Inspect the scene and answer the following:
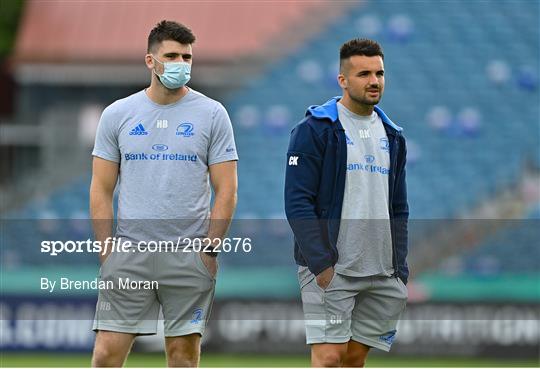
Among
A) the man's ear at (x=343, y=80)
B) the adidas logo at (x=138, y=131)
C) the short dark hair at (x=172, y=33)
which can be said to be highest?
the short dark hair at (x=172, y=33)

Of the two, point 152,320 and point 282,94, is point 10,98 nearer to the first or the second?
point 282,94

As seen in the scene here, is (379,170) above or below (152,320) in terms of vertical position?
above

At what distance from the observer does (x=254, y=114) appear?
18266mm

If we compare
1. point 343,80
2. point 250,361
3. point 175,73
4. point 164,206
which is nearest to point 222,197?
point 164,206

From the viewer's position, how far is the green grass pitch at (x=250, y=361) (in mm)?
12516

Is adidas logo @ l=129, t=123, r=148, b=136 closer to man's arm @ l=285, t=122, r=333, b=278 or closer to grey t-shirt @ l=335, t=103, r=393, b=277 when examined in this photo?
man's arm @ l=285, t=122, r=333, b=278

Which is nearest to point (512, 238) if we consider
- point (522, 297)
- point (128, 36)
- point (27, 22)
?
point (522, 297)

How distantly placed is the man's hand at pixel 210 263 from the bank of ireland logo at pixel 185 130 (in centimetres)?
58

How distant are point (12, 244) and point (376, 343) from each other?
34.4 feet

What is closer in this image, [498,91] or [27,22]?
[498,91]

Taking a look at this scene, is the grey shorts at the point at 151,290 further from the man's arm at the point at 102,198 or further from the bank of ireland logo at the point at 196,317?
the man's arm at the point at 102,198

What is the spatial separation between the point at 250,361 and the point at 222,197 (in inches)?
283

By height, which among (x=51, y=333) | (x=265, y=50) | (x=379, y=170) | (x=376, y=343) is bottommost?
(x=51, y=333)

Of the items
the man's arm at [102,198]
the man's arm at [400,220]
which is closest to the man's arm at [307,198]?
the man's arm at [400,220]
